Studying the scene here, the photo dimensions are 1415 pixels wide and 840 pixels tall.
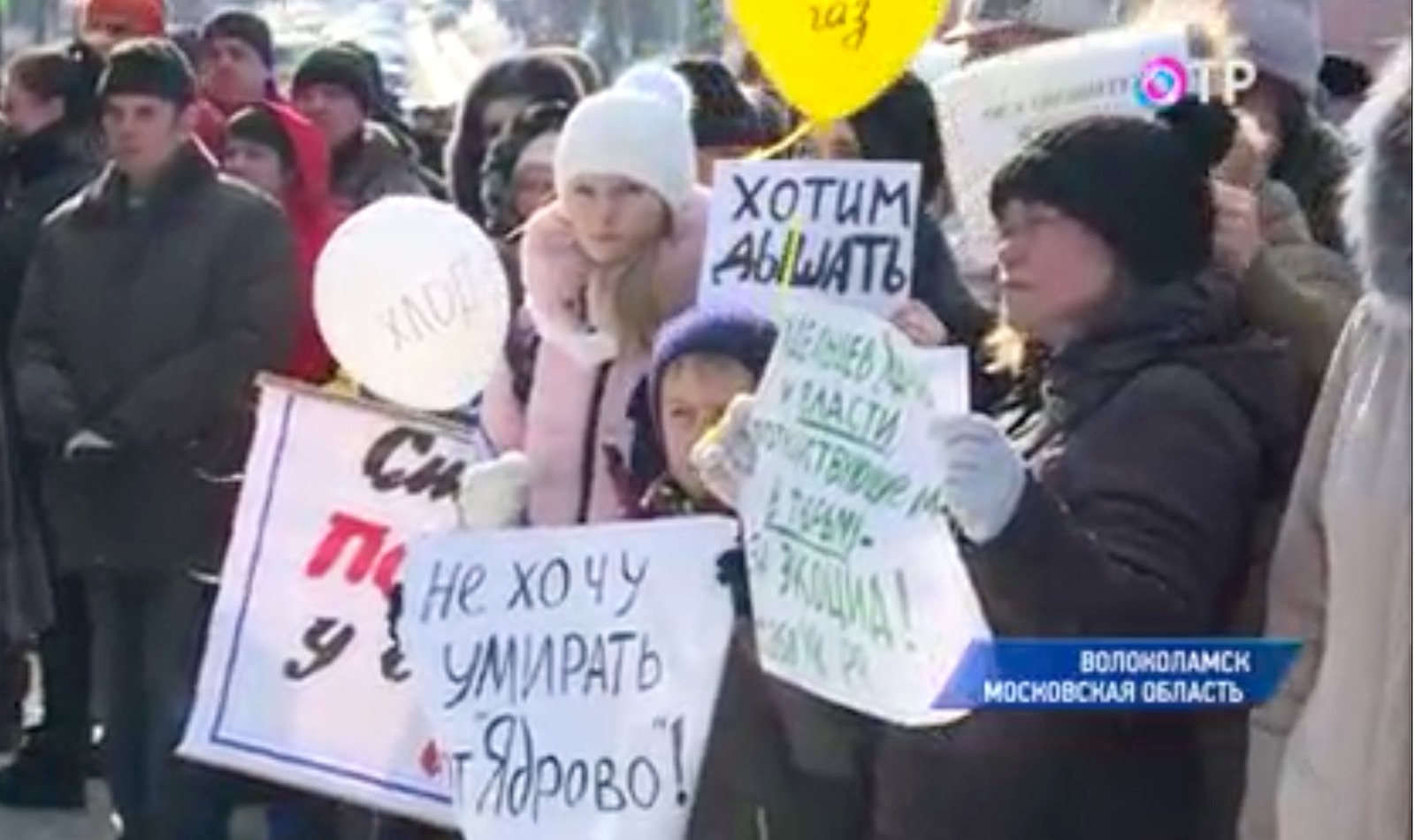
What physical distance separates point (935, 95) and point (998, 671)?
166 centimetres

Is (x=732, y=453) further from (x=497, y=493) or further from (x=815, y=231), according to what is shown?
(x=497, y=493)

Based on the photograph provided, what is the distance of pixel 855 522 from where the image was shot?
440 centimetres

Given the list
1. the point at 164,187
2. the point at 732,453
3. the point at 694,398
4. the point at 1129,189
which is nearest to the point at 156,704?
the point at 164,187

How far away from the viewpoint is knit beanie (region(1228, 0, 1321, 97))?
5582mm

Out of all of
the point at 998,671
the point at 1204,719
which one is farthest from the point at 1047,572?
the point at 1204,719

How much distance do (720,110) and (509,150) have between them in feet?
2.62

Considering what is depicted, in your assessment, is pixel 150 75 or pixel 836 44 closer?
pixel 836 44

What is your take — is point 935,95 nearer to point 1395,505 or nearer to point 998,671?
point 998,671

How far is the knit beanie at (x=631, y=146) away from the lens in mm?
5676

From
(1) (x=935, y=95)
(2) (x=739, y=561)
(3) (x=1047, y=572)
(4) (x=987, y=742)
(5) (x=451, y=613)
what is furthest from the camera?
(1) (x=935, y=95)

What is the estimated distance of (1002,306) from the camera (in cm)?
466

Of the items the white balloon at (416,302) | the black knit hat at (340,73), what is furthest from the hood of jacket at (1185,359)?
the black knit hat at (340,73)

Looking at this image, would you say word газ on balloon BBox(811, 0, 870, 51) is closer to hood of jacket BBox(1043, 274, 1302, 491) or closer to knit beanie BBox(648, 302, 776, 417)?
knit beanie BBox(648, 302, 776, 417)

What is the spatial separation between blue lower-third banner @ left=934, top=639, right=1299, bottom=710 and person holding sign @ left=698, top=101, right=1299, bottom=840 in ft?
0.08
